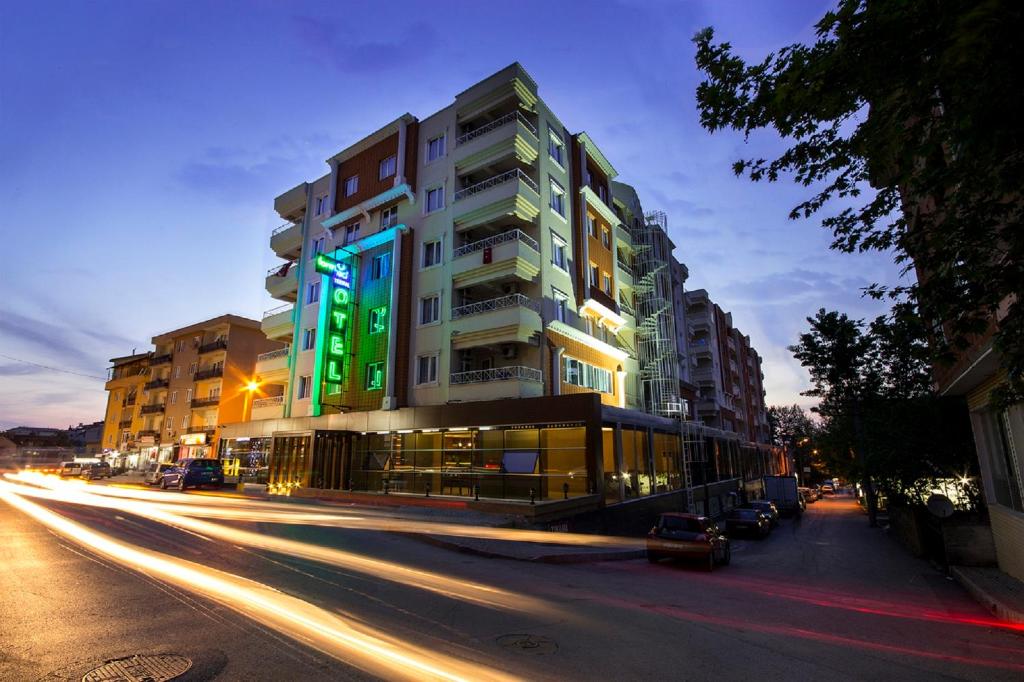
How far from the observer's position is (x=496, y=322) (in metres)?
24.8

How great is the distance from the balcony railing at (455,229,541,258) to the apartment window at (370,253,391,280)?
16.9 feet

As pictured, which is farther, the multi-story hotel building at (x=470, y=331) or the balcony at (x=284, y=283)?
the balcony at (x=284, y=283)

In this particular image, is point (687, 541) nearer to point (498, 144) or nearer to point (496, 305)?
point (496, 305)

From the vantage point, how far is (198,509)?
2064 cm

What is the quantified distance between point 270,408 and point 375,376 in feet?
34.4

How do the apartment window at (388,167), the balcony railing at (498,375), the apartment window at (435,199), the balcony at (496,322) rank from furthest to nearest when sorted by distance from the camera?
the apartment window at (388,167), the apartment window at (435,199), the balcony at (496,322), the balcony railing at (498,375)

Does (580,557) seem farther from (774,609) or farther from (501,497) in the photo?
(501,497)

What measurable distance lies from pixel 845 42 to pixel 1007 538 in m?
13.6

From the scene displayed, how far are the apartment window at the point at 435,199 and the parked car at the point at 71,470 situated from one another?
2012 inches

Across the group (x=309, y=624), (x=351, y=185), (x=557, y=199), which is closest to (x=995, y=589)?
(x=309, y=624)

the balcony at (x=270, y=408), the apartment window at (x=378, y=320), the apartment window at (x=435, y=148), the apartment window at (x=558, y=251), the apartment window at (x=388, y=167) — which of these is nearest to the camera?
the apartment window at (x=558, y=251)

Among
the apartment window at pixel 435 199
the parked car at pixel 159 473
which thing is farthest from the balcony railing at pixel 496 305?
the parked car at pixel 159 473

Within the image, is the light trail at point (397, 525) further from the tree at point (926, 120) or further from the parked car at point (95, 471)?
the parked car at point (95, 471)

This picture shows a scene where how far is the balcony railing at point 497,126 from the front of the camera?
91.2ft
